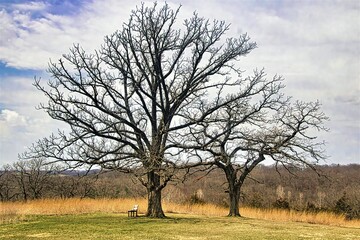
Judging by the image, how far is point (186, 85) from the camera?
2159 centimetres

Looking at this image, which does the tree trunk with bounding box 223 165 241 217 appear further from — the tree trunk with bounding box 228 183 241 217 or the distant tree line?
the distant tree line

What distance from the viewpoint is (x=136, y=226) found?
1678 cm

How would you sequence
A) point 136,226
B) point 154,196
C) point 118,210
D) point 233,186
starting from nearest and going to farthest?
point 136,226
point 154,196
point 233,186
point 118,210

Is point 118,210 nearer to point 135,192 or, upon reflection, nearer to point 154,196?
point 154,196

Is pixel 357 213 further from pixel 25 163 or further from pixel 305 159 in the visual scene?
pixel 25 163

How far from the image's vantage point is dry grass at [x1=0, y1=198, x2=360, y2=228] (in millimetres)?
23156

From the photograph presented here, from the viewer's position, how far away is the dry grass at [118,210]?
23156 mm

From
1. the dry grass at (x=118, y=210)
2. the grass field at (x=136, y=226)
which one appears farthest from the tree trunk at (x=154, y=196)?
the dry grass at (x=118, y=210)

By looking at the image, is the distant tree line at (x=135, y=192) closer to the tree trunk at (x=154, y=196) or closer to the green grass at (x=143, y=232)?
the tree trunk at (x=154, y=196)

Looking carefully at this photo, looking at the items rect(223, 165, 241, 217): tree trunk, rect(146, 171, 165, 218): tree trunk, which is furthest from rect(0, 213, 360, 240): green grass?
rect(223, 165, 241, 217): tree trunk

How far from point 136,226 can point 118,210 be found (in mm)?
9407

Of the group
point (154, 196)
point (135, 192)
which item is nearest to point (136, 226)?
A: point (154, 196)

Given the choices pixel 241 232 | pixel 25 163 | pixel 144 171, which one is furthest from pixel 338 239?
pixel 25 163

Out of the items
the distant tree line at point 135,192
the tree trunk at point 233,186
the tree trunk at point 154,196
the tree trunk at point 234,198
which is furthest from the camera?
the distant tree line at point 135,192
